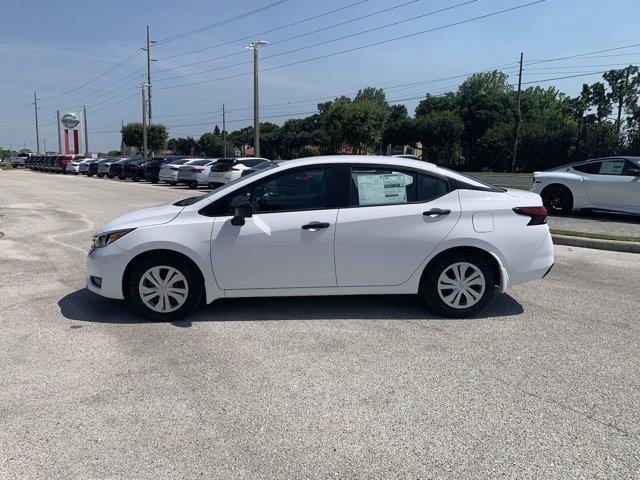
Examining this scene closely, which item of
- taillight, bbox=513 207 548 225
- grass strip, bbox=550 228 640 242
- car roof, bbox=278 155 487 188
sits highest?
car roof, bbox=278 155 487 188

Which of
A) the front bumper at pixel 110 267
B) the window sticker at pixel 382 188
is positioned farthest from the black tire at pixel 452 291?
the front bumper at pixel 110 267

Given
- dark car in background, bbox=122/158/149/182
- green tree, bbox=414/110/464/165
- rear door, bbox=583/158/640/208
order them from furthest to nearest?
1. green tree, bbox=414/110/464/165
2. dark car in background, bbox=122/158/149/182
3. rear door, bbox=583/158/640/208

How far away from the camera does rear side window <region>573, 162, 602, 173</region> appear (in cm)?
1224

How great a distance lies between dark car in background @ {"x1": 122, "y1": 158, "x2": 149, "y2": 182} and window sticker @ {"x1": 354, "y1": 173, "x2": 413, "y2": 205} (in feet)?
99.0

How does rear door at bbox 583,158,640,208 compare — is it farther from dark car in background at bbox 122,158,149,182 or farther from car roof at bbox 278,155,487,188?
dark car in background at bbox 122,158,149,182

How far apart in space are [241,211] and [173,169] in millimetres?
23009

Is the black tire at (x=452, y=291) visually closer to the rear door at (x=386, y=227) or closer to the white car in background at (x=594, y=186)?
the rear door at (x=386, y=227)

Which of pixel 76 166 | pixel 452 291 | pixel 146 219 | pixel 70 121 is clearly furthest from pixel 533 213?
pixel 70 121

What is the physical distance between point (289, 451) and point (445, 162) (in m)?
63.0

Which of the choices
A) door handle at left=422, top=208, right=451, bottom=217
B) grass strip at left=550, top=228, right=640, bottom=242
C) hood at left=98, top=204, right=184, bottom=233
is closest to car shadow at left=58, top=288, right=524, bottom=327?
hood at left=98, top=204, right=184, bottom=233

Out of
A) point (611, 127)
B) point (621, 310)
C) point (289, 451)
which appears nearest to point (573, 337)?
point (621, 310)

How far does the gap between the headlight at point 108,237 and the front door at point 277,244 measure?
35.0 inches

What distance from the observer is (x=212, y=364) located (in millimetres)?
4172

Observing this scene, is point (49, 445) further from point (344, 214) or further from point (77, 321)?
point (344, 214)
